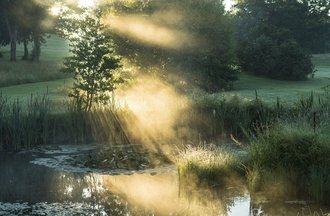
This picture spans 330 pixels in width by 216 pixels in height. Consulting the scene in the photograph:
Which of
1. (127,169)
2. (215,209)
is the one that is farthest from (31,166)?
(215,209)

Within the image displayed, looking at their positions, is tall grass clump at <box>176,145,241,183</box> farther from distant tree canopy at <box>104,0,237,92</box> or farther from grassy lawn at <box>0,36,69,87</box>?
grassy lawn at <box>0,36,69,87</box>

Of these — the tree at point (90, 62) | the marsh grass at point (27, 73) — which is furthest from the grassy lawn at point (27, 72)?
the tree at point (90, 62)

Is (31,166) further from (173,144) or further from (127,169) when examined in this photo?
(173,144)

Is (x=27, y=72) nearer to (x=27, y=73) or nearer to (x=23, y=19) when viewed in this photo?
(x=27, y=73)

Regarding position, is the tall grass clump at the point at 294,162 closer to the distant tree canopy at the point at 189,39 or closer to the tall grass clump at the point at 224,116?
the tall grass clump at the point at 224,116

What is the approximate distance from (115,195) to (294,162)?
3.89 meters

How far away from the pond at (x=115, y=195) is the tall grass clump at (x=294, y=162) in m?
0.47

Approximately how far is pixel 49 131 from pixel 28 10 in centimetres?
3015

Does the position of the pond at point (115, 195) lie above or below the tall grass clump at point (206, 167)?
below

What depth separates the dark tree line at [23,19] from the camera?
41.8 metres

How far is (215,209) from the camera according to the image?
8812mm

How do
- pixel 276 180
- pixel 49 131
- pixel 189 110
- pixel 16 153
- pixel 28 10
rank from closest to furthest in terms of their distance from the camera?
1. pixel 276 180
2. pixel 16 153
3. pixel 49 131
4. pixel 189 110
5. pixel 28 10

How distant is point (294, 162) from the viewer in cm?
991

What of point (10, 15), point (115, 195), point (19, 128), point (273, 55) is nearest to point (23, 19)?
point (10, 15)
